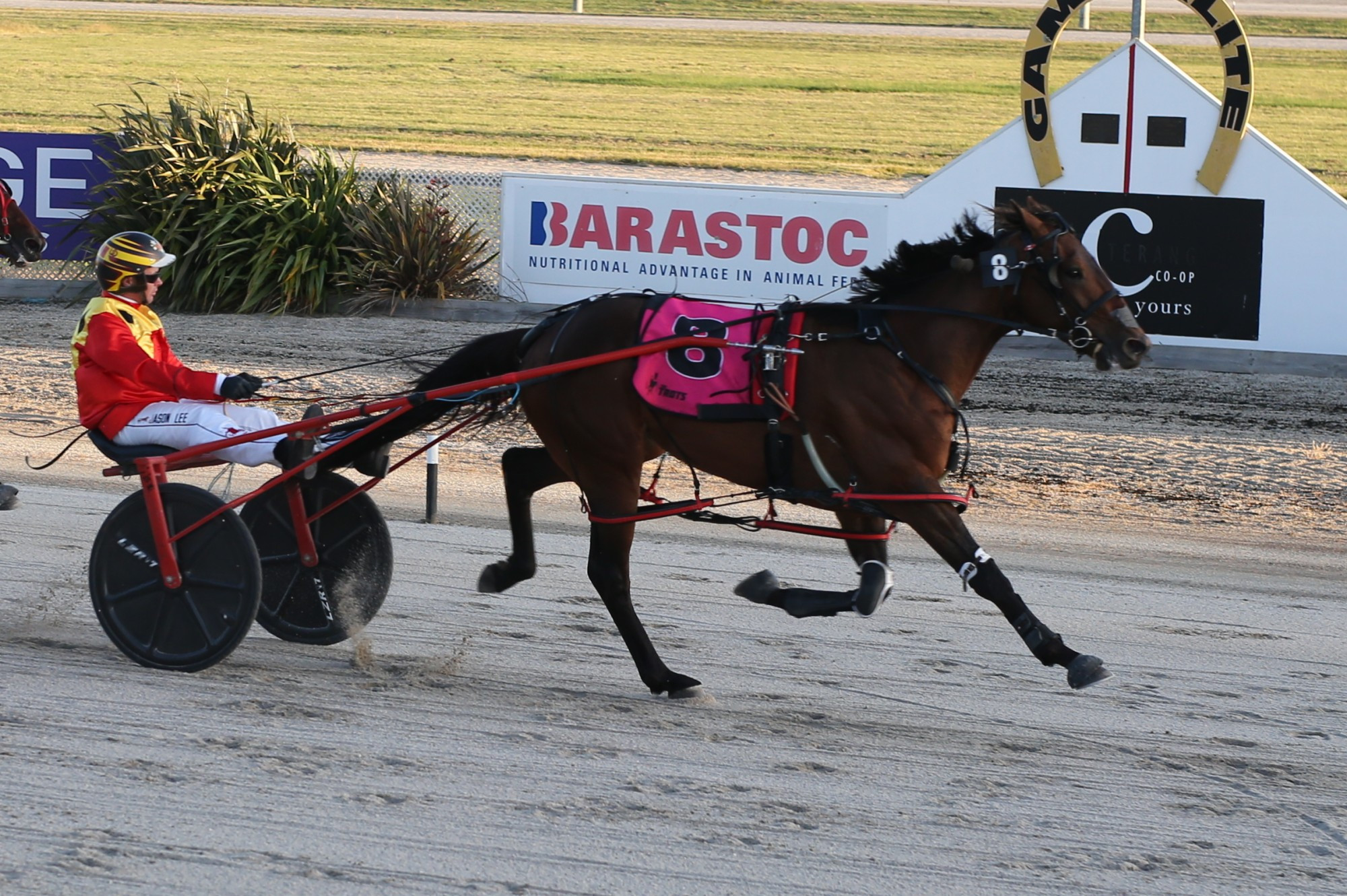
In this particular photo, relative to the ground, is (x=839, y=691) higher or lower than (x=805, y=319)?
lower

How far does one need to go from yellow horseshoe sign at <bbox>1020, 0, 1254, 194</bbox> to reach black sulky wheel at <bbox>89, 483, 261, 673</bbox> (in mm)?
8184

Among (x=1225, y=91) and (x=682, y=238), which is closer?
(x=1225, y=91)

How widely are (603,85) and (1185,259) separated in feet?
60.0

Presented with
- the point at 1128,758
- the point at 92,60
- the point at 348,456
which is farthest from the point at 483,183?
the point at 92,60

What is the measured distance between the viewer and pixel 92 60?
97.2 ft

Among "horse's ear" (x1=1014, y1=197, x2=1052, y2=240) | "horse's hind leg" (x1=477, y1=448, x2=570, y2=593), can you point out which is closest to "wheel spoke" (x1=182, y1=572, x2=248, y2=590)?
"horse's hind leg" (x1=477, y1=448, x2=570, y2=593)

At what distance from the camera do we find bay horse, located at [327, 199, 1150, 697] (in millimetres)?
4832

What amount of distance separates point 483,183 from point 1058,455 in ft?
23.1

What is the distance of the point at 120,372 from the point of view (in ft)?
17.4

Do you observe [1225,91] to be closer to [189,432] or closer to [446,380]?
[446,380]

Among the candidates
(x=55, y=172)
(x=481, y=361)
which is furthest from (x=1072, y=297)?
(x=55, y=172)

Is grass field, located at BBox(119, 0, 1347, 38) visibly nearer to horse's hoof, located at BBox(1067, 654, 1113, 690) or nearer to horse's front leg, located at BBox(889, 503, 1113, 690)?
horse's front leg, located at BBox(889, 503, 1113, 690)

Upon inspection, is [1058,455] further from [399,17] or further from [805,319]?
[399,17]

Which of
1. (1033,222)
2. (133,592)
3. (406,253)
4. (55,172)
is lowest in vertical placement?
(133,592)
